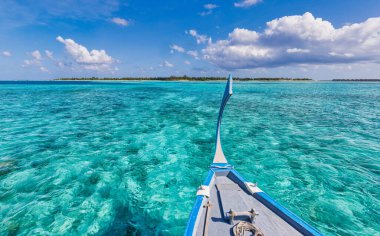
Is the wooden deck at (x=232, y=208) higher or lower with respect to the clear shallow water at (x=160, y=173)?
higher

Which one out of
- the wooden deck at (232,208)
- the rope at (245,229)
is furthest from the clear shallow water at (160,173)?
the rope at (245,229)

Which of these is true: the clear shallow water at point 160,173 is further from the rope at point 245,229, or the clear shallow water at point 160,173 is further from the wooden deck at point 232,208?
the rope at point 245,229

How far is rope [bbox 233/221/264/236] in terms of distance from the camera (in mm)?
4668

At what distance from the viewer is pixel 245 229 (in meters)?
4.89

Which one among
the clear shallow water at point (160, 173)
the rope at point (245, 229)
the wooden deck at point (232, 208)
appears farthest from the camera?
the clear shallow water at point (160, 173)

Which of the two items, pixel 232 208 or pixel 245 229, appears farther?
pixel 232 208

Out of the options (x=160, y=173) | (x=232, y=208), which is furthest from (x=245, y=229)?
(x=160, y=173)

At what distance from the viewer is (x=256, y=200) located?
6.36 m

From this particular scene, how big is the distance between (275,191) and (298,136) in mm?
9662

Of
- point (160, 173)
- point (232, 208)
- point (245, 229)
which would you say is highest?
point (245, 229)

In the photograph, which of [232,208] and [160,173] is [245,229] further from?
[160,173]

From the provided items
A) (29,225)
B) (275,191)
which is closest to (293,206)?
(275,191)

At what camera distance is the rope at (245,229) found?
15.3ft

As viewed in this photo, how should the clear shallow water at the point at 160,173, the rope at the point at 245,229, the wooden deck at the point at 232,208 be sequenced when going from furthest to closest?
the clear shallow water at the point at 160,173, the wooden deck at the point at 232,208, the rope at the point at 245,229
